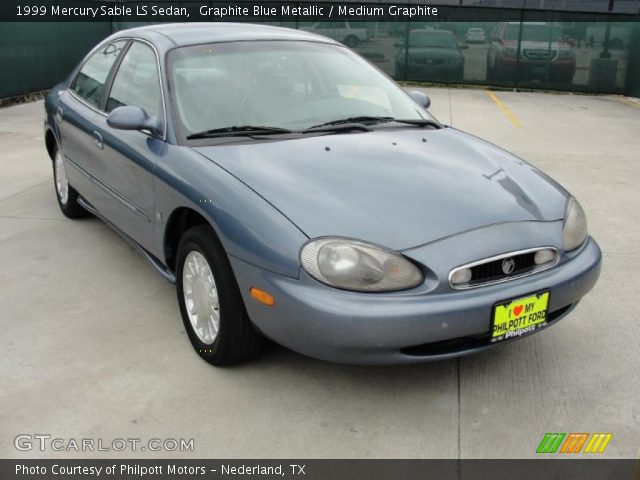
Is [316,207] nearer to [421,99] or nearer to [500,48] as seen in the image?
[421,99]

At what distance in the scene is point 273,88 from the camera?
154 inches

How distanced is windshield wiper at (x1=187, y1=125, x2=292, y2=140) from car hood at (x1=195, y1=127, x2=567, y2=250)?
5.2 inches

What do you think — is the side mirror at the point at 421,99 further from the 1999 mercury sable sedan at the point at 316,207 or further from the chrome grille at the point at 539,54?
the chrome grille at the point at 539,54

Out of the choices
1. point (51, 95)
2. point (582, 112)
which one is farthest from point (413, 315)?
point (582, 112)

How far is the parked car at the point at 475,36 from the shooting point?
54.6 ft

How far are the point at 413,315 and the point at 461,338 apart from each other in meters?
0.29

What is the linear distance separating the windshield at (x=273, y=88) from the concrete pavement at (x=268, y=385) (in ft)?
3.78

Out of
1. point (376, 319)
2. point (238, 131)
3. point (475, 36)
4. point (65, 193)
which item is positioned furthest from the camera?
point (475, 36)

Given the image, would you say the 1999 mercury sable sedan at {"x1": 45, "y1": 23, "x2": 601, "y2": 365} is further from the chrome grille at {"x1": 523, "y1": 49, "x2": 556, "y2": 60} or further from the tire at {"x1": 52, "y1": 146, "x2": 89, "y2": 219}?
the chrome grille at {"x1": 523, "y1": 49, "x2": 556, "y2": 60}

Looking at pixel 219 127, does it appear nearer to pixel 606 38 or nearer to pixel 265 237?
pixel 265 237

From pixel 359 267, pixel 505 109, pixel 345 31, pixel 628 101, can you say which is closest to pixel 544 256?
pixel 359 267

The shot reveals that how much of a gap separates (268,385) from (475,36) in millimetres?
15135

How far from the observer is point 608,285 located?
4.38 meters

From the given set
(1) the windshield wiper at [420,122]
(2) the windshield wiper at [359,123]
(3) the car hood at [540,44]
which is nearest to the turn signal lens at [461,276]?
(2) the windshield wiper at [359,123]
